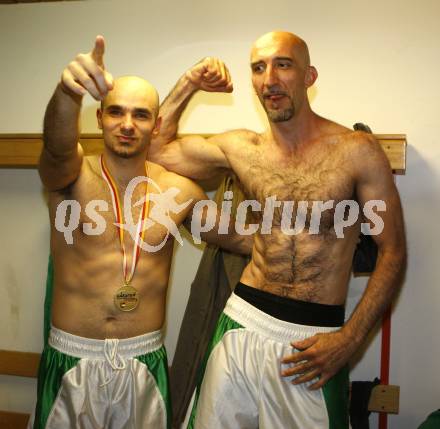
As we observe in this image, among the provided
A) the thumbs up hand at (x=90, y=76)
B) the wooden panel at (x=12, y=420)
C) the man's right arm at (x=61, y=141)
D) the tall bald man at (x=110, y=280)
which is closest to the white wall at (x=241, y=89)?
the wooden panel at (x=12, y=420)

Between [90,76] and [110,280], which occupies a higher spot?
[90,76]

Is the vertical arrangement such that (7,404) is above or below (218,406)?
below

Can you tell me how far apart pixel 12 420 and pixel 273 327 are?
1.82 metres

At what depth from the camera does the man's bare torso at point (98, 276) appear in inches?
86.4

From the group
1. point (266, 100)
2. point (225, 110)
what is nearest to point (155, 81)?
point (225, 110)

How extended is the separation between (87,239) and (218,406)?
761 millimetres

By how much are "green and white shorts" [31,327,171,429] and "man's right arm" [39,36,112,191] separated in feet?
1.97

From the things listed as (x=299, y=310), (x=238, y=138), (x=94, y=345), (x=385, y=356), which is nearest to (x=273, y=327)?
(x=299, y=310)

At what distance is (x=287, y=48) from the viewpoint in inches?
86.6

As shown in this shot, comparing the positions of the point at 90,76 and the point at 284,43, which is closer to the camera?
the point at 90,76

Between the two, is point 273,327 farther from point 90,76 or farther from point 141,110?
point 90,76

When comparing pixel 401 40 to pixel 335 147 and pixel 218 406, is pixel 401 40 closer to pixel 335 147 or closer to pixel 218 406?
pixel 335 147

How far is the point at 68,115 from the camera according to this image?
188 centimetres

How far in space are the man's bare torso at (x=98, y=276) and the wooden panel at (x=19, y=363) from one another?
1013 mm
